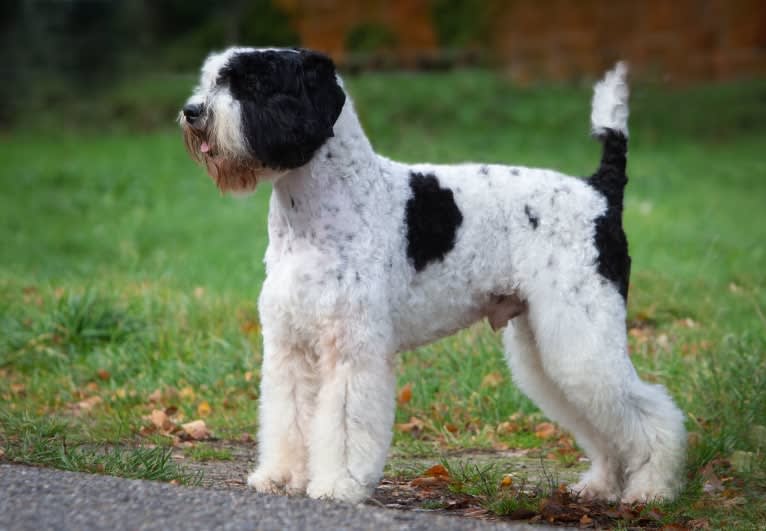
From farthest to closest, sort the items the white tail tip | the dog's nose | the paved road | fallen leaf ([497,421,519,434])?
fallen leaf ([497,421,519,434]) < the white tail tip < the dog's nose < the paved road

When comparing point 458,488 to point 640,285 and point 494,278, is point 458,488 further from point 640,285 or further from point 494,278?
point 640,285

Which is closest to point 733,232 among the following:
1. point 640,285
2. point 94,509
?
point 640,285

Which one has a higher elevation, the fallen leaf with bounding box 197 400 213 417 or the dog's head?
the dog's head

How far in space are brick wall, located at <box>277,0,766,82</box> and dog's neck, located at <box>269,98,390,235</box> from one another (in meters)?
16.5

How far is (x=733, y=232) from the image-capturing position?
12727 millimetres

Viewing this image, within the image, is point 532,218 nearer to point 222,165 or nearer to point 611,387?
point 611,387

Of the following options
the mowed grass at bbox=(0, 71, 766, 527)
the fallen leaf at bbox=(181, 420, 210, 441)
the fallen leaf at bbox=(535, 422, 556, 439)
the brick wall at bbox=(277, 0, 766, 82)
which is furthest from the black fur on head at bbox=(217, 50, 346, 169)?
the brick wall at bbox=(277, 0, 766, 82)

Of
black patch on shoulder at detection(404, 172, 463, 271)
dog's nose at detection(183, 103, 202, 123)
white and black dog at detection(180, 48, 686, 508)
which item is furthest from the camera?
black patch on shoulder at detection(404, 172, 463, 271)

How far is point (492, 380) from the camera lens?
668 cm

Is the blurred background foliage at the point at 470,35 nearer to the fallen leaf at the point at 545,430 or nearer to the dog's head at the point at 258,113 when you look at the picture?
the fallen leaf at the point at 545,430

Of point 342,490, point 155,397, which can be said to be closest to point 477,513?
point 342,490

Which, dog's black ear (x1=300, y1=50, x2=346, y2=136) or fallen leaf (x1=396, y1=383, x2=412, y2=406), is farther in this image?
fallen leaf (x1=396, y1=383, x2=412, y2=406)

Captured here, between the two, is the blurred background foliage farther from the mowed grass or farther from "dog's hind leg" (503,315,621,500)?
"dog's hind leg" (503,315,621,500)

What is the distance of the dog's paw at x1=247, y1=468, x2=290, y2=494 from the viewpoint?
15.1ft
